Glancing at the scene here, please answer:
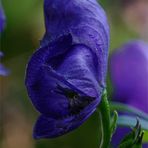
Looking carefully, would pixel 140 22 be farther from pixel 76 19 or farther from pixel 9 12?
pixel 76 19

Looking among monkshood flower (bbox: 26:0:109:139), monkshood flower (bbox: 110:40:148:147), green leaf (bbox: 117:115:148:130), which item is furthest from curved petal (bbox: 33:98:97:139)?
monkshood flower (bbox: 110:40:148:147)

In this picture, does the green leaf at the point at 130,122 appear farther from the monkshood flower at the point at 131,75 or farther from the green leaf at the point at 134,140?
the monkshood flower at the point at 131,75

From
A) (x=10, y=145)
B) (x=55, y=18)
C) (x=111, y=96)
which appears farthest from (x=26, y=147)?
(x=55, y=18)

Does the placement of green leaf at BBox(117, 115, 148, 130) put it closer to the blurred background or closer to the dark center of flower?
the dark center of flower

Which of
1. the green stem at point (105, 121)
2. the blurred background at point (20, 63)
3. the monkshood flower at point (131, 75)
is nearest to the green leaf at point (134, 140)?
the green stem at point (105, 121)

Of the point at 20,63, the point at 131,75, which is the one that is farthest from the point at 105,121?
the point at 20,63

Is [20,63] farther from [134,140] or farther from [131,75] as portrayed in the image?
[134,140]

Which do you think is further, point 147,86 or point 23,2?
point 23,2
